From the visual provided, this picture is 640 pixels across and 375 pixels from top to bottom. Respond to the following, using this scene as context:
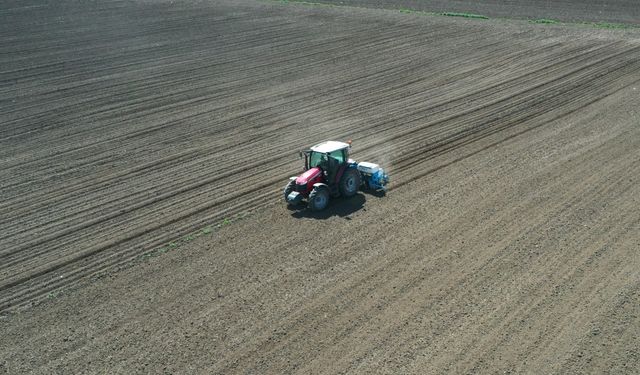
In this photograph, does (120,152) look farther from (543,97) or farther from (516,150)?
(543,97)

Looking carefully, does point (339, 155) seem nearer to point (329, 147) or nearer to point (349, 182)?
point (329, 147)

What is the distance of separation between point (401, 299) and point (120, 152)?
13.1 m

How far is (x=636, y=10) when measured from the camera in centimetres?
4141

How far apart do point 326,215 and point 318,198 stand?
51 centimetres

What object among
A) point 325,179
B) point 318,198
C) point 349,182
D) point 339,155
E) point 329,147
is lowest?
point 318,198

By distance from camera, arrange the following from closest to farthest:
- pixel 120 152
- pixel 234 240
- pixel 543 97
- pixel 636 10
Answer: pixel 234 240
pixel 120 152
pixel 543 97
pixel 636 10

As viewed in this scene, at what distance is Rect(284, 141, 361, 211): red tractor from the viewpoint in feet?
57.6

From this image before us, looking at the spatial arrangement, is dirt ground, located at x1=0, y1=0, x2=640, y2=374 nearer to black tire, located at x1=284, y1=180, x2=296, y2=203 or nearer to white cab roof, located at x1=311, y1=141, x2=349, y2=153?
black tire, located at x1=284, y1=180, x2=296, y2=203

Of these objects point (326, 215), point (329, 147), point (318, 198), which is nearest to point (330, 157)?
point (329, 147)

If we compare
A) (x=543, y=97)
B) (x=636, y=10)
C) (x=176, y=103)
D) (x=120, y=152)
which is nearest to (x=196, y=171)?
(x=120, y=152)

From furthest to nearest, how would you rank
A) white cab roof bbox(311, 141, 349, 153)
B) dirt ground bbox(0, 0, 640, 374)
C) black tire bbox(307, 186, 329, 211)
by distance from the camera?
white cab roof bbox(311, 141, 349, 153), black tire bbox(307, 186, 329, 211), dirt ground bbox(0, 0, 640, 374)

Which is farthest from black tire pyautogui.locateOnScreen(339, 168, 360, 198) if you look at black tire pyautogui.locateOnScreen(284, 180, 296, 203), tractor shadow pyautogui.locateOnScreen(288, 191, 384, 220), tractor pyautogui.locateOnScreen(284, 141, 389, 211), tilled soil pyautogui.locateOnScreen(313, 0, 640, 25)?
tilled soil pyautogui.locateOnScreen(313, 0, 640, 25)

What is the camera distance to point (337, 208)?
17.9 metres

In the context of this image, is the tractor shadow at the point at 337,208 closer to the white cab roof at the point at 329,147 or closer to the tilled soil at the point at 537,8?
the white cab roof at the point at 329,147
